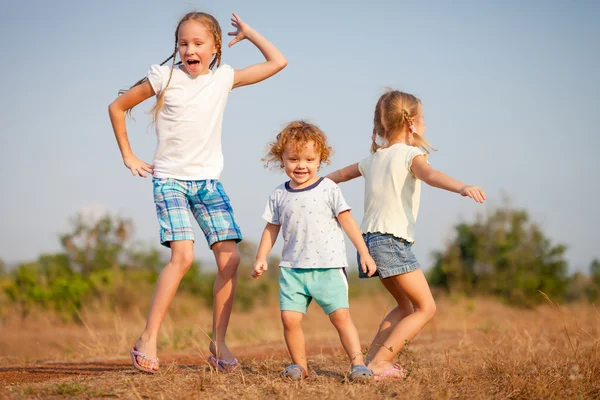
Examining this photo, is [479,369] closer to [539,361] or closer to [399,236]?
[539,361]

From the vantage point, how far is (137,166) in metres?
4.33

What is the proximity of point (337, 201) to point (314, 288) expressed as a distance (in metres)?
0.55

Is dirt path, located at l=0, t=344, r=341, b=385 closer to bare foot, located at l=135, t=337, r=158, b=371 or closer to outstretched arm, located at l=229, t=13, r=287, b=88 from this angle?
bare foot, located at l=135, t=337, r=158, b=371

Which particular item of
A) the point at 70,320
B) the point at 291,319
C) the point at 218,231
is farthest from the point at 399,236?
the point at 70,320

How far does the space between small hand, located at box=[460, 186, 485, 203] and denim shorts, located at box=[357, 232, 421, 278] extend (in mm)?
538

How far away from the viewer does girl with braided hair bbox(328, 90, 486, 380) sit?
13.2ft

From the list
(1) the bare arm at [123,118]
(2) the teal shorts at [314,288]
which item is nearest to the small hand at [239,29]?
(1) the bare arm at [123,118]

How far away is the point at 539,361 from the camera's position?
4449mm

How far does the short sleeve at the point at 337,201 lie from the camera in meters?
3.98

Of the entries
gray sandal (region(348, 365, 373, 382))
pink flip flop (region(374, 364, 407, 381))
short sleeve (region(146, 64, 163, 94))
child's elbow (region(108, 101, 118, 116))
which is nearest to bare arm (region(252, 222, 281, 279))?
gray sandal (region(348, 365, 373, 382))

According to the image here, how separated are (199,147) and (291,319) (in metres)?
1.31

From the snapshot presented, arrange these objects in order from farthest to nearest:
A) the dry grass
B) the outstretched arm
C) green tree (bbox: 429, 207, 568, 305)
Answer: green tree (bbox: 429, 207, 568, 305) < the outstretched arm < the dry grass

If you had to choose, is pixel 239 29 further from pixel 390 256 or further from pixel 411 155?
pixel 390 256

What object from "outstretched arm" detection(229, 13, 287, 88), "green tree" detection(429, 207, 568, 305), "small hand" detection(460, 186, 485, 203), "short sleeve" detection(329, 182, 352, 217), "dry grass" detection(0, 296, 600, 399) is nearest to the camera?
"dry grass" detection(0, 296, 600, 399)
